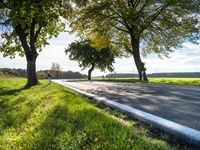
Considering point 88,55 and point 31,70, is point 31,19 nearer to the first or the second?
point 31,70

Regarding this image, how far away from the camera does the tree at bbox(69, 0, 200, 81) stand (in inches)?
944

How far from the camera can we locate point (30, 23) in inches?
581

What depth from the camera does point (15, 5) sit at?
39.9 ft

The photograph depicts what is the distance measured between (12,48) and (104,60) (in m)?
31.6

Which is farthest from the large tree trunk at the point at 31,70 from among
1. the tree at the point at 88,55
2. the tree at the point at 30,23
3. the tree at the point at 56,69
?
the tree at the point at 56,69

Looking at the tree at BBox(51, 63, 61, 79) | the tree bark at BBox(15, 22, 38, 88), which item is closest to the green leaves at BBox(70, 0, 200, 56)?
the tree bark at BBox(15, 22, 38, 88)

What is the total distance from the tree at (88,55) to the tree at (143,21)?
23951 mm

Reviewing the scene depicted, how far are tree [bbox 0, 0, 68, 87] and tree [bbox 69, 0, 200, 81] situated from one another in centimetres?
339

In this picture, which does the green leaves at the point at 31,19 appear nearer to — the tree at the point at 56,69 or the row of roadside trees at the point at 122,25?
the row of roadside trees at the point at 122,25

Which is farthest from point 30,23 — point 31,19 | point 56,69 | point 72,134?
point 56,69

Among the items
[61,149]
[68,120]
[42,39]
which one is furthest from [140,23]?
[61,149]

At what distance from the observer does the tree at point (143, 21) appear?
78.7ft

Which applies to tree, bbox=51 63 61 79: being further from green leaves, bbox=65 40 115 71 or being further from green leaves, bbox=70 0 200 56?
green leaves, bbox=70 0 200 56

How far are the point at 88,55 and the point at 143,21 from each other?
31.8 meters
